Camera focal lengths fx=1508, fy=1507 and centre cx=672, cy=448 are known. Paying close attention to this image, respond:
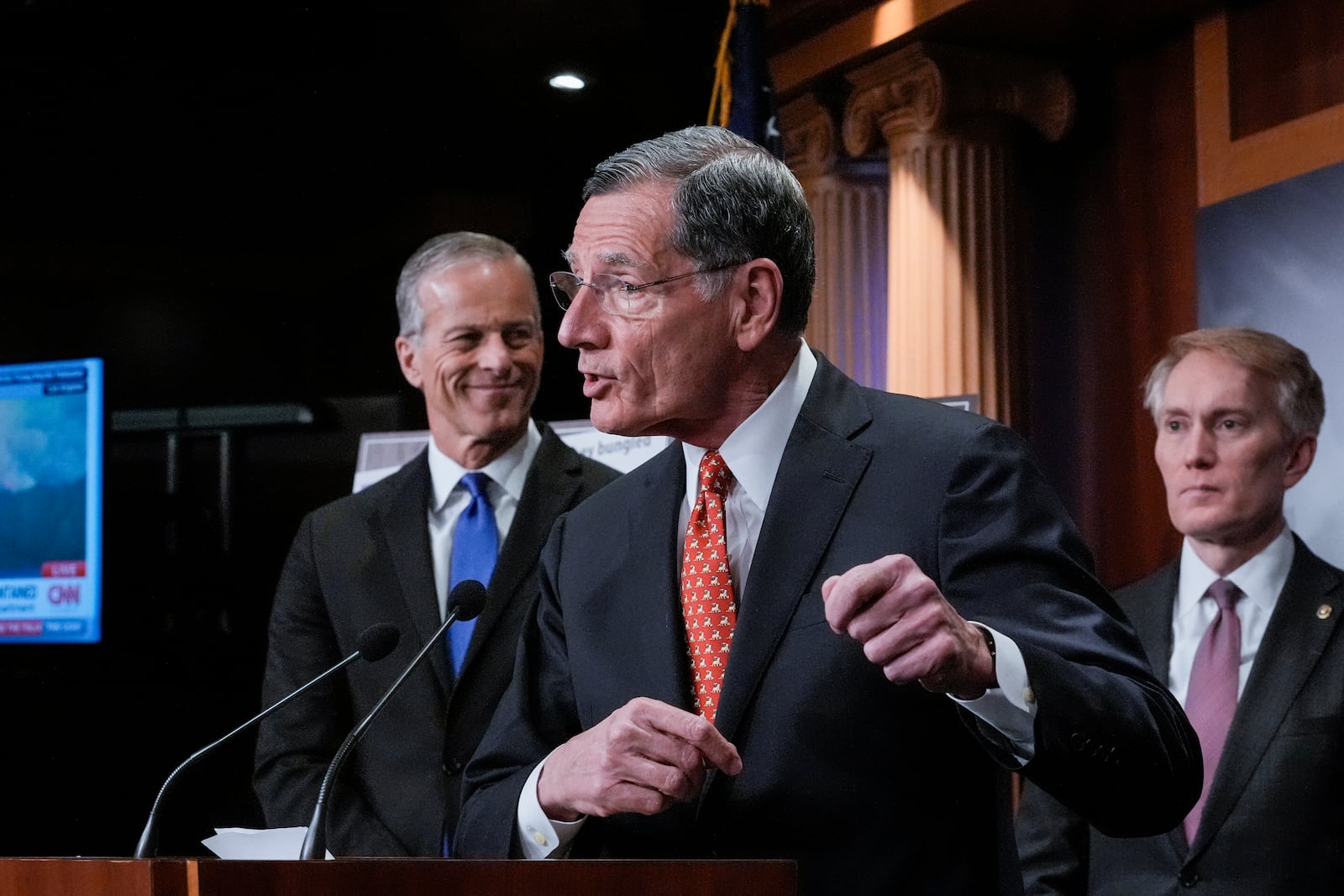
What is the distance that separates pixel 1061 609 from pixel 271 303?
4.41m

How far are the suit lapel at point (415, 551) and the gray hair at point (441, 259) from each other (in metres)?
0.32

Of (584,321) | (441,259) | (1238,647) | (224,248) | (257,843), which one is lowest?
(257,843)

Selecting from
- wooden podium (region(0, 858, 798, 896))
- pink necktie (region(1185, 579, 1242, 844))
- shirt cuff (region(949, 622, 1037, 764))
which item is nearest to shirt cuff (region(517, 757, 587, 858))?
wooden podium (region(0, 858, 798, 896))

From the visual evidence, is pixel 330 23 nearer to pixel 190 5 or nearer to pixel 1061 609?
pixel 190 5

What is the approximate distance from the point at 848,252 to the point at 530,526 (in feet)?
5.31

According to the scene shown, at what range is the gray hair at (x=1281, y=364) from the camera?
126 inches

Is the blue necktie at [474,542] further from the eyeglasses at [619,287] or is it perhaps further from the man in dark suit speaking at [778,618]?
the eyeglasses at [619,287]

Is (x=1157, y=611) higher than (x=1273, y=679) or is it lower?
higher

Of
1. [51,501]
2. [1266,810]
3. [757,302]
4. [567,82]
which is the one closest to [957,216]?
[1266,810]

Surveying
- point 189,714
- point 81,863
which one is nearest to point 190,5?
point 189,714

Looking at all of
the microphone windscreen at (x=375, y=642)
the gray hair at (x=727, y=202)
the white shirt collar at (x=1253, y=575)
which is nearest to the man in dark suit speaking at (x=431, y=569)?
the microphone windscreen at (x=375, y=642)

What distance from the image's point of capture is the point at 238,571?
217 inches

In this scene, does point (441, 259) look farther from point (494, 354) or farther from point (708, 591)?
point (708, 591)

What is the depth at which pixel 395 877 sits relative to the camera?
1327 millimetres
